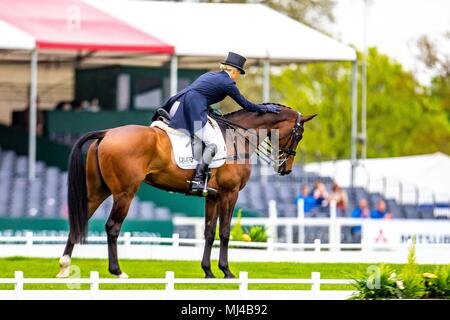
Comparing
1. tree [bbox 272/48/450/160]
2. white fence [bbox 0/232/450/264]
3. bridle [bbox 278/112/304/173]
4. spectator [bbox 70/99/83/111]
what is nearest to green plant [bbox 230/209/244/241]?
white fence [bbox 0/232/450/264]

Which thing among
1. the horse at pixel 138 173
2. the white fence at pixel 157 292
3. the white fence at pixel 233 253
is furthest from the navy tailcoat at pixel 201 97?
the white fence at pixel 233 253

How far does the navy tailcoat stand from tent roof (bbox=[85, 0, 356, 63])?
1474 cm

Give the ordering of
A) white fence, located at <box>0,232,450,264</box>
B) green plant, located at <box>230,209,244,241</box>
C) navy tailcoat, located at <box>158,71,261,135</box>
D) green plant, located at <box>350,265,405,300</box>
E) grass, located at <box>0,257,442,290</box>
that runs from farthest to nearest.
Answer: green plant, located at <box>230,209,244,241</box>, white fence, located at <box>0,232,450,264</box>, navy tailcoat, located at <box>158,71,261,135</box>, grass, located at <box>0,257,442,290</box>, green plant, located at <box>350,265,405,300</box>

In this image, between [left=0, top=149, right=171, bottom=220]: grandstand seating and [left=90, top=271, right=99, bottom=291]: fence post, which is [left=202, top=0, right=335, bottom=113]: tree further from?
[left=90, top=271, right=99, bottom=291]: fence post

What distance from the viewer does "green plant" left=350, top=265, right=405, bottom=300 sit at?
1523 cm

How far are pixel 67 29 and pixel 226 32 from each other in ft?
15.0

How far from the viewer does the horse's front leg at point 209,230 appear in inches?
699

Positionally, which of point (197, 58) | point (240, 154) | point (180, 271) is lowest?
Result: point (180, 271)

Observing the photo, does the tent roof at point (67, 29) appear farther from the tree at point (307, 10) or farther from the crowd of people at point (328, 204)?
the tree at point (307, 10)

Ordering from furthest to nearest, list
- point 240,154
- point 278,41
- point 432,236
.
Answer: point 278,41, point 432,236, point 240,154

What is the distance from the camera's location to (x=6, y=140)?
36.8 metres

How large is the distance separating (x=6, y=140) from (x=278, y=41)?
26.9ft
